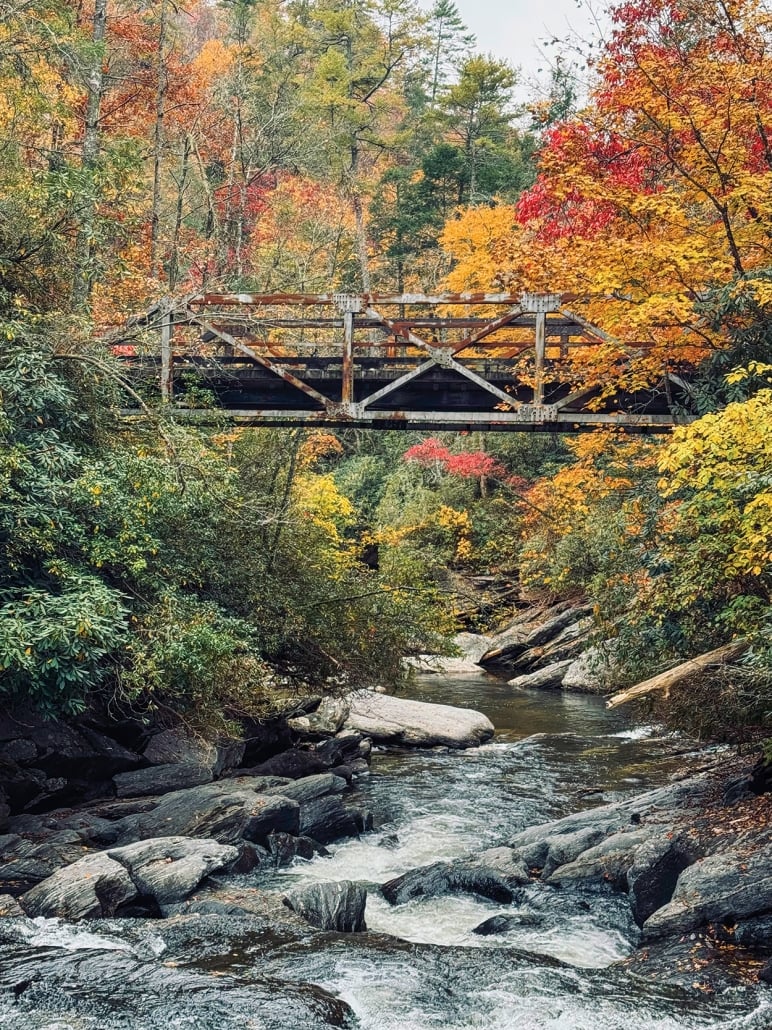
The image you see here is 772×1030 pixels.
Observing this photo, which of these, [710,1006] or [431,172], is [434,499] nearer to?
[431,172]

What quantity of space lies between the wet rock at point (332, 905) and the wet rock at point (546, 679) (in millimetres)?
13598

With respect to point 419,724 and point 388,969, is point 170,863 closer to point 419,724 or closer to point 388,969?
point 388,969

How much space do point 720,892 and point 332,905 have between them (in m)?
3.39

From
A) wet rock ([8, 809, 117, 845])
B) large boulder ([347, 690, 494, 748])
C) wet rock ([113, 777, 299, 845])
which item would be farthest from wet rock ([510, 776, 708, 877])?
large boulder ([347, 690, 494, 748])

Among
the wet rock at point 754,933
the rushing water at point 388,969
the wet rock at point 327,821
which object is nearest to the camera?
the rushing water at point 388,969

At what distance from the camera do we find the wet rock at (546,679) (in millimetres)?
21766

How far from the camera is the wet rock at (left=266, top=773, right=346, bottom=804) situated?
11930 millimetres

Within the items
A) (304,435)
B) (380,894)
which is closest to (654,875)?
(380,894)

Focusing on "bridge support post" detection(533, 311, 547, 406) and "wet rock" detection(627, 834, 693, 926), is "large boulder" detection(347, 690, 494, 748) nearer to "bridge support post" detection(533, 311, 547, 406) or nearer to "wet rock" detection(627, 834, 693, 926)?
"bridge support post" detection(533, 311, 547, 406)

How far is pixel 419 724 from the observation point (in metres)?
16.5

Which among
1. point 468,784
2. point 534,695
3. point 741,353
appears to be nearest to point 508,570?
point 534,695

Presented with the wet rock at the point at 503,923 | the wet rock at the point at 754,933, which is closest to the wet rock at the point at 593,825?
the wet rock at the point at 503,923

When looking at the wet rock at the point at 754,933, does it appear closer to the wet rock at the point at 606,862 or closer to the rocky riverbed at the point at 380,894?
the rocky riverbed at the point at 380,894

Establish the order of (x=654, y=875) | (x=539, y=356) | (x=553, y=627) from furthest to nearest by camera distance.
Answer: (x=553, y=627) → (x=539, y=356) → (x=654, y=875)
